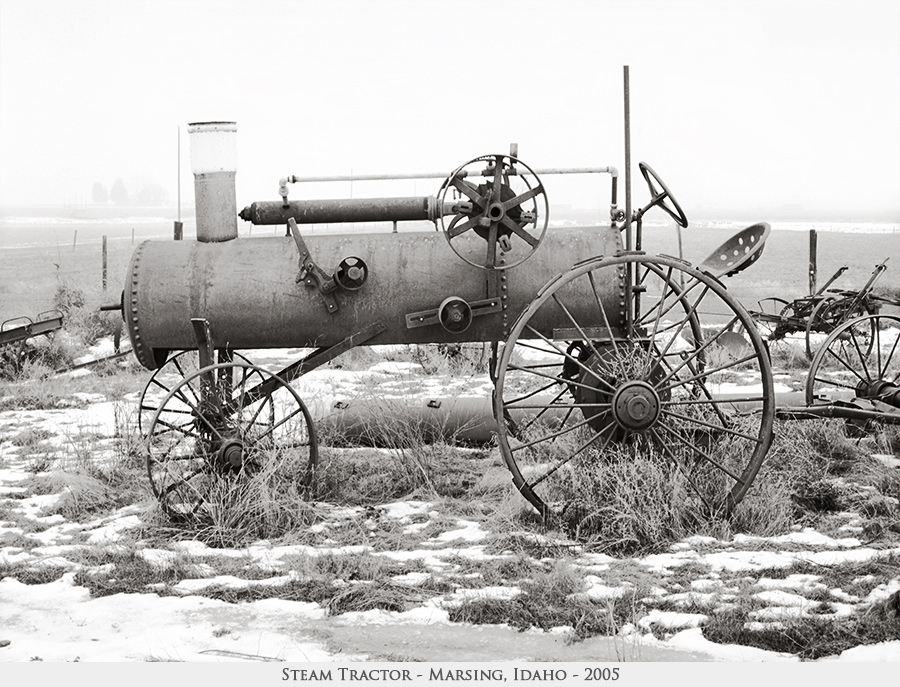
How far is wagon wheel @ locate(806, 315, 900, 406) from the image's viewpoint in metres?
7.30

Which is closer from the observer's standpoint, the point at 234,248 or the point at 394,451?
the point at 234,248

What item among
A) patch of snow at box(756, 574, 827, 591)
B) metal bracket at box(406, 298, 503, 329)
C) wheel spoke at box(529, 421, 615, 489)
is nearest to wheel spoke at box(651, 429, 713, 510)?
wheel spoke at box(529, 421, 615, 489)

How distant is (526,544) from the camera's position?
19.1 ft

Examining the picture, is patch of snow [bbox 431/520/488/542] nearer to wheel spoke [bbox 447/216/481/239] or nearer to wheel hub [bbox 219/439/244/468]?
wheel hub [bbox 219/439/244/468]

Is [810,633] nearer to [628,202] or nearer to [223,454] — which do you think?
[628,202]

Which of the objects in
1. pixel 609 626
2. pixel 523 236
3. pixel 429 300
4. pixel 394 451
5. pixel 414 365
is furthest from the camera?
pixel 414 365

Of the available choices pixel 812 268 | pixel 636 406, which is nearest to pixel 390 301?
pixel 636 406

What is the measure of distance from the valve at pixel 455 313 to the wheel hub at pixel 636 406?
1.17 m

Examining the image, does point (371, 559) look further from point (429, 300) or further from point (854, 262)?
point (854, 262)

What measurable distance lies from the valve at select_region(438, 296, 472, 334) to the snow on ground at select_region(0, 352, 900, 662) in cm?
122

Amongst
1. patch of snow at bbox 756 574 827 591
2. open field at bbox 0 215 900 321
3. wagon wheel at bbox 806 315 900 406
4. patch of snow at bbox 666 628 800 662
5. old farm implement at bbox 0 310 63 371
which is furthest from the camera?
open field at bbox 0 215 900 321

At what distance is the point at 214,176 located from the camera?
712 cm

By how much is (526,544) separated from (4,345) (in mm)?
7930

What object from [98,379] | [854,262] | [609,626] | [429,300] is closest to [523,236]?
[429,300]
